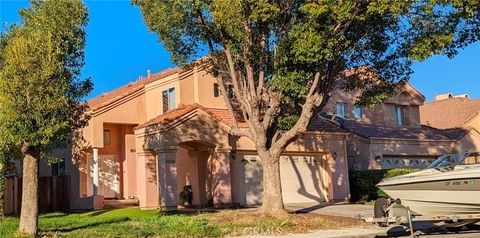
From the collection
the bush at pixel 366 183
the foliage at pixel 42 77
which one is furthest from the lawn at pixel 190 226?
the bush at pixel 366 183

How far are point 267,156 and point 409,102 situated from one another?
1960 centimetres

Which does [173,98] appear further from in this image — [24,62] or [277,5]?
[24,62]

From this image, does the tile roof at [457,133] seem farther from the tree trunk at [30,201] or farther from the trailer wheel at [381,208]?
the tree trunk at [30,201]

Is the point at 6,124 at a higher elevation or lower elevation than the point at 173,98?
lower

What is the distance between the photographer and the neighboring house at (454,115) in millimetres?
35000

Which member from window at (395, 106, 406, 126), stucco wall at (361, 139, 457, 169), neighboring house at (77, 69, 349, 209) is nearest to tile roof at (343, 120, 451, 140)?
stucco wall at (361, 139, 457, 169)

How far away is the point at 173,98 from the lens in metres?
26.2

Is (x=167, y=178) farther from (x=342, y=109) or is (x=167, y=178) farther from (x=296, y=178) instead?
(x=342, y=109)

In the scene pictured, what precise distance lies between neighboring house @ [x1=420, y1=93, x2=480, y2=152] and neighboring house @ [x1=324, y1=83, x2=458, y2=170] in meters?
1.73

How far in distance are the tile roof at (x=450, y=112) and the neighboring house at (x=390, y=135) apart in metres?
6.51

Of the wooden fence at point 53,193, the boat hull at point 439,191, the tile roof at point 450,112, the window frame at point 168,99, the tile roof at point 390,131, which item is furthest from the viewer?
the tile roof at point 450,112

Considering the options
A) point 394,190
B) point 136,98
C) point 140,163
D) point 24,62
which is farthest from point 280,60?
point 136,98

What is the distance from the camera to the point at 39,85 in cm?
1396

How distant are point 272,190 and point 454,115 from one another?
1146 inches
